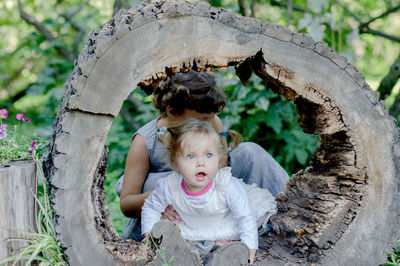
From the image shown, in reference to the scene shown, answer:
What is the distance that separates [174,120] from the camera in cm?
265

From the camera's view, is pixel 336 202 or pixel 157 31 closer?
pixel 157 31

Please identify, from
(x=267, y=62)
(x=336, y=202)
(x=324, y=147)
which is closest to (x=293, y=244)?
(x=336, y=202)

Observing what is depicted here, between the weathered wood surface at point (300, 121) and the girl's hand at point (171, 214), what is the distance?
380 millimetres

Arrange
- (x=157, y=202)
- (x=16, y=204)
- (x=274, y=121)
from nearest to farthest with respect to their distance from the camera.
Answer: (x=16, y=204) → (x=157, y=202) → (x=274, y=121)

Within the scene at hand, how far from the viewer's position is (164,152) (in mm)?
2713

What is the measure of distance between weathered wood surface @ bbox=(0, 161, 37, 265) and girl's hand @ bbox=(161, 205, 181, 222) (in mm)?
715

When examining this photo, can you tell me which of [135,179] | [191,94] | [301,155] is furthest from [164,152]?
[301,155]

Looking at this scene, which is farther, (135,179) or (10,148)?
(135,179)

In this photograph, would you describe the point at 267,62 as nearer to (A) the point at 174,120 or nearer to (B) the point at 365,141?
(B) the point at 365,141

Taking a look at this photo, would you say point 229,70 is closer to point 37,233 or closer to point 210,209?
point 210,209

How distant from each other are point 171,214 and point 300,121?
0.89 meters

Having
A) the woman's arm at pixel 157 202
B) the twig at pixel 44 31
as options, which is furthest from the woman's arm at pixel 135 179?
the twig at pixel 44 31

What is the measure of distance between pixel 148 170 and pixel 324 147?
1.17m

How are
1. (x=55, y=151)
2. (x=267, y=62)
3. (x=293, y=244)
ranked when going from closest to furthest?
(x=55, y=151), (x=267, y=62), (x=293, y=244)
